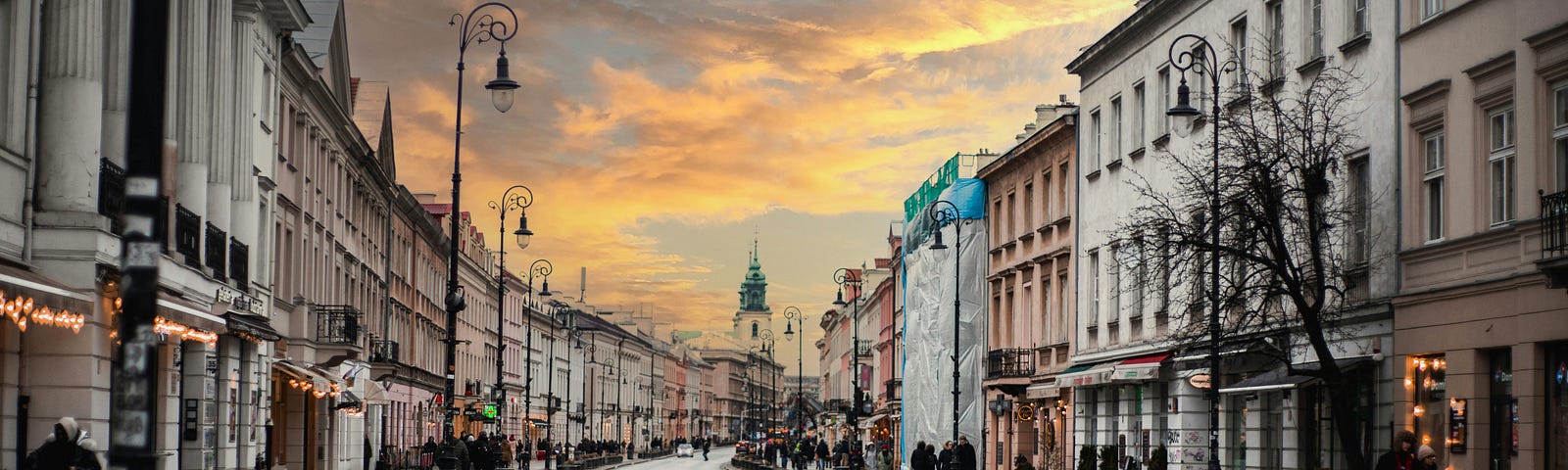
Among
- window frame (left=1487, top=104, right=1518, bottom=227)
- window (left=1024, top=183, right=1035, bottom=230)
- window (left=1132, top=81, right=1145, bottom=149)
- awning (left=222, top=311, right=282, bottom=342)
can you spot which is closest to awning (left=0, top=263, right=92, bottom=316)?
awning (left=222, top=311, right=282, bottom=342)

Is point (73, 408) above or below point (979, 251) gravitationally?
below

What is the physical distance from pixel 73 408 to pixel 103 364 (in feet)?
2.68

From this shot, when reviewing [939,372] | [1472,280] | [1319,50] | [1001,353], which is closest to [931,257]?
[939,372]

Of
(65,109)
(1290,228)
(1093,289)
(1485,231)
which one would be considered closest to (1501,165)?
(1485,231)

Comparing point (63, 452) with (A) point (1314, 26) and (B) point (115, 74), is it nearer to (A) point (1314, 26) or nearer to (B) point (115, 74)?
(B) point (115, 74)

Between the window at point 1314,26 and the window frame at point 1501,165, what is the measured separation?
6.08 m

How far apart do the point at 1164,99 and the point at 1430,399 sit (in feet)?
41.5

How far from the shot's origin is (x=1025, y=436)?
47.7 metres

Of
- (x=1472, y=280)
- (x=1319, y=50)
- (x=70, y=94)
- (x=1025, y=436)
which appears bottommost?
(x=1025, y=436)

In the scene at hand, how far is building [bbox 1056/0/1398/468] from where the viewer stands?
24938mm

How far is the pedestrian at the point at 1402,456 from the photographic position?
1959 cm

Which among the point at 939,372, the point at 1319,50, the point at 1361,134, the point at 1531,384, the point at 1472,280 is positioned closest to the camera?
the point at 1531,384

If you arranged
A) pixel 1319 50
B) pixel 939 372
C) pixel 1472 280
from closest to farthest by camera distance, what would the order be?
pixel 1472 280
pixel 1319 50
pixel 939 372

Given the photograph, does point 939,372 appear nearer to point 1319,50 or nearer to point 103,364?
point 1319,50
